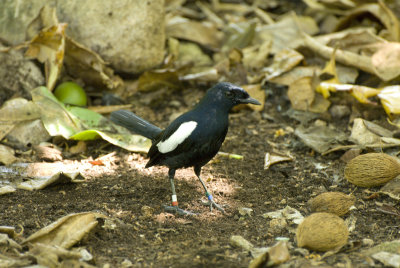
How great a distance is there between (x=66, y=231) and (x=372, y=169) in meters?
2.33

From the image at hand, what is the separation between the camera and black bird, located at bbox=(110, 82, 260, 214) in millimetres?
3865

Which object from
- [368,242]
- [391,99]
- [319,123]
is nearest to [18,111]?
[319,123]

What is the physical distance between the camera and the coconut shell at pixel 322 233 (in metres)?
3.07

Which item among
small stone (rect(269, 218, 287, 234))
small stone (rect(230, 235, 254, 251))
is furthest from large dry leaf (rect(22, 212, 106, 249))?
small stone (rect(269, 218, 287, 234))

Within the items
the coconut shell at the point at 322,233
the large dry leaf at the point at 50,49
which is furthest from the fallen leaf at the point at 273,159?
the large dry leaf at the point at 50,49

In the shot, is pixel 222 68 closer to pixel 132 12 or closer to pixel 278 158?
pixel 132 12

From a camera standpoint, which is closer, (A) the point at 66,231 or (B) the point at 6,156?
(A) the point at 66,231

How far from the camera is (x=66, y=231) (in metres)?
3.19

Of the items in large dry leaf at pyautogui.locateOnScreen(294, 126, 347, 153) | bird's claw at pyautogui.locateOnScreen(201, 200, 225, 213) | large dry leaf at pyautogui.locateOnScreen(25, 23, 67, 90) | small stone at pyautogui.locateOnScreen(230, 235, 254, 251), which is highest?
large dry leaf at pyautogui.locateOnScreen(25, 23, 67, 90)

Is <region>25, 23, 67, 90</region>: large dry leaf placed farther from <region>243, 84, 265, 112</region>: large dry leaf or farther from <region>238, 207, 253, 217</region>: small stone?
<region>238, 207, 253, 217</region>: small stone

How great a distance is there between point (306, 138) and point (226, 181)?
1.01 m

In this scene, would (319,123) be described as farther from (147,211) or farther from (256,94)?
(147,211)

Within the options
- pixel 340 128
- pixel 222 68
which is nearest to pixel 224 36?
pixel 222 68

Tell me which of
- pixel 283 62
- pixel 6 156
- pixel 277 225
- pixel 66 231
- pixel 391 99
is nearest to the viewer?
pixel 66 231
